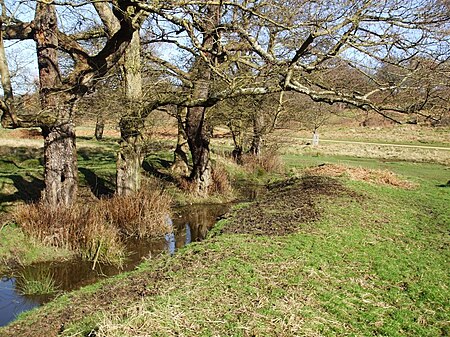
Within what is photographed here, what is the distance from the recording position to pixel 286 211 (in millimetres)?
9367

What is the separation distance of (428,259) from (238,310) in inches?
144

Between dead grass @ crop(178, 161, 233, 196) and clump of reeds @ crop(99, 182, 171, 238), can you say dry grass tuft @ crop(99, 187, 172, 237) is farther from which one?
dead grass @ crop(178, 161, 233, 196)

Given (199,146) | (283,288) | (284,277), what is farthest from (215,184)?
(283,288)

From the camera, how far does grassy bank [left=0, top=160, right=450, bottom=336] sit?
4.11m

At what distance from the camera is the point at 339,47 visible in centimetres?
874

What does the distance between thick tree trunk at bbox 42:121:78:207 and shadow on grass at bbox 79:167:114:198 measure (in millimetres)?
2710

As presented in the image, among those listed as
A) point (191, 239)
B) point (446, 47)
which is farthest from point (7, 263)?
point (446, 47)

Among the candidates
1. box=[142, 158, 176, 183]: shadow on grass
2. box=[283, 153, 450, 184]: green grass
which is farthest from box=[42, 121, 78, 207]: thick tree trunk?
box=[283, 153, 450, 184]: green grass

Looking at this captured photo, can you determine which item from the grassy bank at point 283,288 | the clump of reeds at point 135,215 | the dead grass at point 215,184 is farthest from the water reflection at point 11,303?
the dead grass at point 215,184

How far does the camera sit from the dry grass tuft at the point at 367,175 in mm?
14078

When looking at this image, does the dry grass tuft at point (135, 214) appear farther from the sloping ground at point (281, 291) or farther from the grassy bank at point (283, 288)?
the sloping ground at point (281, 291)

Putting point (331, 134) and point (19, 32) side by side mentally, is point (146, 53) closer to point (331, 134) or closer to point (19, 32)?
point (19, 32)

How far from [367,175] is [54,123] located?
10680 millimetres

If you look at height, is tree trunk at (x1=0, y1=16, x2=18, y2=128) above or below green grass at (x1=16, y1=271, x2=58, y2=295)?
above
